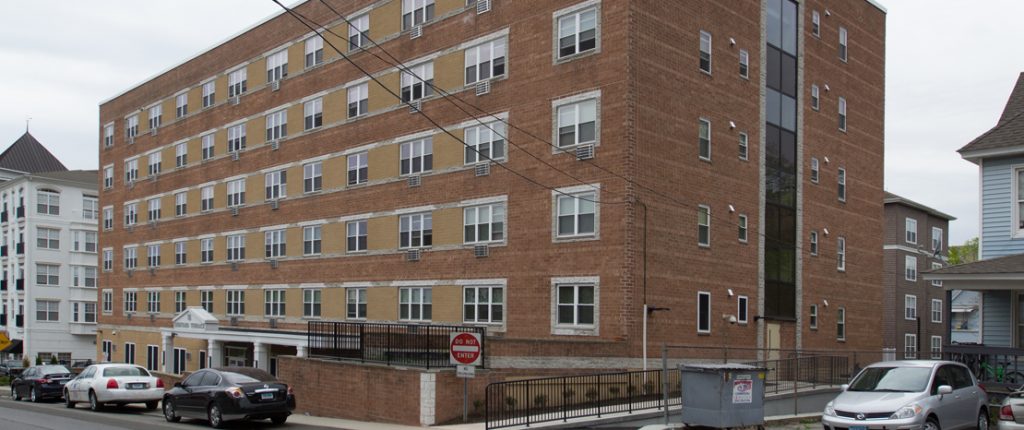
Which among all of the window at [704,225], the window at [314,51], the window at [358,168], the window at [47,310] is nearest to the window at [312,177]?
the window at [358,168]

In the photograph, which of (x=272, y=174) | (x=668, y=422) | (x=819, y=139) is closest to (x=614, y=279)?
(x=668, y=422)

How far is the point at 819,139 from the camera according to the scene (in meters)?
38.4

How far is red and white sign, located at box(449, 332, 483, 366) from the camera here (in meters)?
21.4

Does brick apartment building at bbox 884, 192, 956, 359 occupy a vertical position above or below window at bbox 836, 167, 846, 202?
below

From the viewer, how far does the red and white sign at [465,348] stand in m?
21.4

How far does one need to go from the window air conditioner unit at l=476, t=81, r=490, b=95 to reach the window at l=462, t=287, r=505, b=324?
23.2 ft

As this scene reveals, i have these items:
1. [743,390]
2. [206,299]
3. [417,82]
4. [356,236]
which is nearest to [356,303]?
[356,236]

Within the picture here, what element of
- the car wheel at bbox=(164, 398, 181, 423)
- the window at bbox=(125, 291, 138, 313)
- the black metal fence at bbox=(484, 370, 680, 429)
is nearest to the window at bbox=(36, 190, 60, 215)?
the window at bbox=(125, 291, 138, 313)

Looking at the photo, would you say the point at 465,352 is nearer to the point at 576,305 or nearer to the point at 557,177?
the point at 576,305

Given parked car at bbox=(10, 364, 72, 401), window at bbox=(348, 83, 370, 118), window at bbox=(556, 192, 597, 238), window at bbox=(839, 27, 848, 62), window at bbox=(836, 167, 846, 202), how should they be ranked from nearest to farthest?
window at bbox=(556, 192, 597, 238) < parked car at bbox=(10, 364, 72, 401) < window at bbox=(836, 167, 846, 202) < window at bbox=(839, 27, 848, 62) < window at bbox=(348, 83, 370, 118)

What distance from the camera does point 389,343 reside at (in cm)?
2458

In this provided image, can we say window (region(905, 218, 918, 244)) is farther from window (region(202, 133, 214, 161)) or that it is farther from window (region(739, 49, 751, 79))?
window (region(202, 133, 214, 161))

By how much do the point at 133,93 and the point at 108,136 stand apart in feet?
17.2

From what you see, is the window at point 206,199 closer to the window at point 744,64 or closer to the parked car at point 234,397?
the parked car at point 234,397
